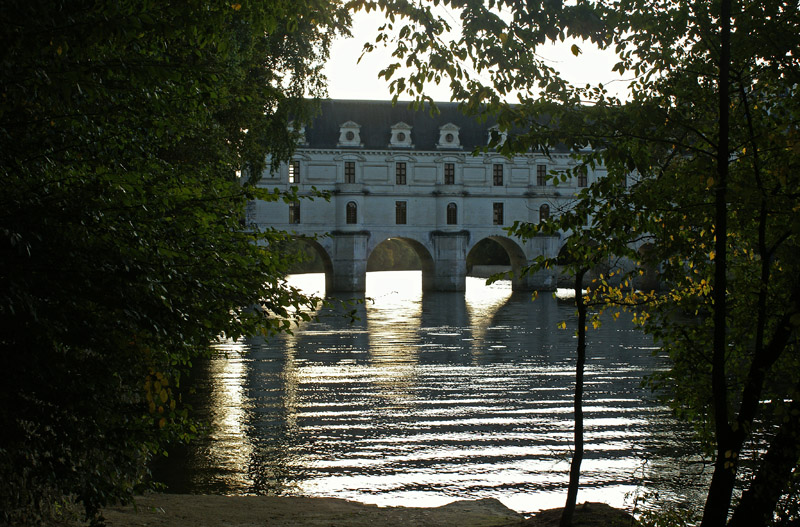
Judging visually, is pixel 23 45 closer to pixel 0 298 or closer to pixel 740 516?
pixel 0 298

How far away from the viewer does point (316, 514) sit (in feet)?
27.5

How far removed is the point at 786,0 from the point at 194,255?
16.9 feet

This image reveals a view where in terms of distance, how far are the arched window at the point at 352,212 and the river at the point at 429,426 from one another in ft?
85.2

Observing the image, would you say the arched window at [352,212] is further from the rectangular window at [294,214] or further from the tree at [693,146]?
the tree at [693,146]

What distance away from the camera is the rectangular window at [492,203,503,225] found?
5497 centimetres

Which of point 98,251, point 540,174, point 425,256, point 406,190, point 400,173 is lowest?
point 425,256

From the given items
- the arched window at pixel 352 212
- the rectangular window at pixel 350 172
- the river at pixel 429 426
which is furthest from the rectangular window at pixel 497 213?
the river at pixel 429 426

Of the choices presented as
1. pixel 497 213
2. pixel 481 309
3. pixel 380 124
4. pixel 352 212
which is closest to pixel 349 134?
pixel 380 124

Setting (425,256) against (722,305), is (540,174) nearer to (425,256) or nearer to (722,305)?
(425,256)

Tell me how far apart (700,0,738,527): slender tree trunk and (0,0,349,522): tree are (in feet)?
10.8

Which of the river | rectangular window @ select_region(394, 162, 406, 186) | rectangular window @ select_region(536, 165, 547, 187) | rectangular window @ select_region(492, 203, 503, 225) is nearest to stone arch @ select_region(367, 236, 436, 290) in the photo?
rectangular window @ select_region(394, 162, 406, 186)

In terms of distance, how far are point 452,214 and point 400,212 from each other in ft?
12.0

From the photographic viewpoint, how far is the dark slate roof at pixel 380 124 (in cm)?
5262

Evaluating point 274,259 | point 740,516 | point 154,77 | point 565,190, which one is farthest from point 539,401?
point 565,190
